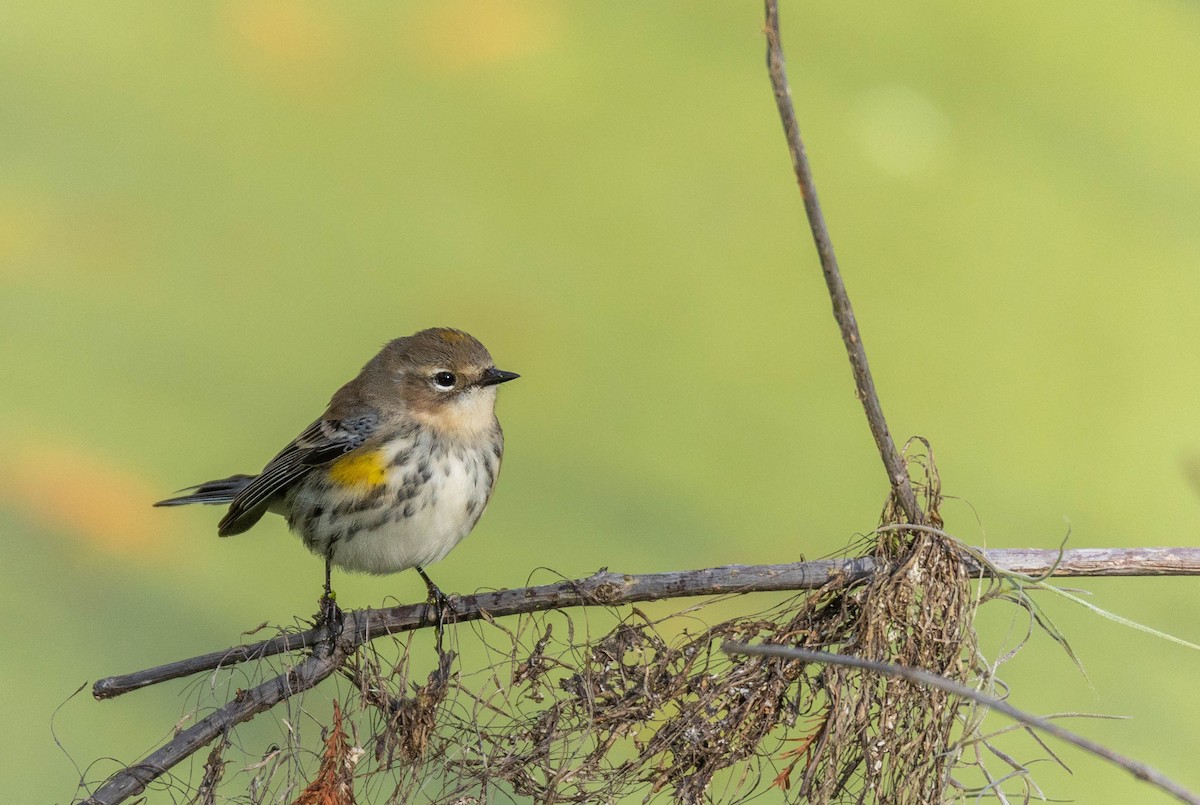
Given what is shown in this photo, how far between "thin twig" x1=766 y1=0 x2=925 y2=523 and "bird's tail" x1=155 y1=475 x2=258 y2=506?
1.02 m

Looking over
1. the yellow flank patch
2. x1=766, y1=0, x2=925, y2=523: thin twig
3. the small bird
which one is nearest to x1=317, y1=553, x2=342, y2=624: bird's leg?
the small bird

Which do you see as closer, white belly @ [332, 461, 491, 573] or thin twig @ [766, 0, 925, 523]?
thin twig @ [766, 0, 925, 523]

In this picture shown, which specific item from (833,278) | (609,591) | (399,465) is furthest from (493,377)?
(833,278)

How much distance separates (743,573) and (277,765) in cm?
48

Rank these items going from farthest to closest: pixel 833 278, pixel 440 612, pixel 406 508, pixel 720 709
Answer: pixel 406 508
pixel 440 612
pixel 720 709
pixel 833 278

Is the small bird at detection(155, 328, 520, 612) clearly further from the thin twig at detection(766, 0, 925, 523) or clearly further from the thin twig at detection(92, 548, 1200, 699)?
the thin twig at detection(766, 0, 925, 523)

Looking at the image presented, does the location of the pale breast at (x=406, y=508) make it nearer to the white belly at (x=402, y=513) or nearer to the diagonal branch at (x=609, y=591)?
the white belly at (x=402, y=513)

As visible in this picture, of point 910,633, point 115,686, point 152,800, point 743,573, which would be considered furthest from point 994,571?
point 152,800

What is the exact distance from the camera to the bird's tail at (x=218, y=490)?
1654 mm

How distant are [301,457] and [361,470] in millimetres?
126

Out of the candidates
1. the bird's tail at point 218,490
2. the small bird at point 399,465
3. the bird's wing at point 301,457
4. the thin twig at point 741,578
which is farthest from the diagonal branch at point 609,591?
the bird's tail at point 218,490

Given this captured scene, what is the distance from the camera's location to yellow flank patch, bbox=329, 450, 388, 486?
4.70 feet

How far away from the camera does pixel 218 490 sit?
66.0 inches

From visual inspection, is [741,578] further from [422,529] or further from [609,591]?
[422,529]
